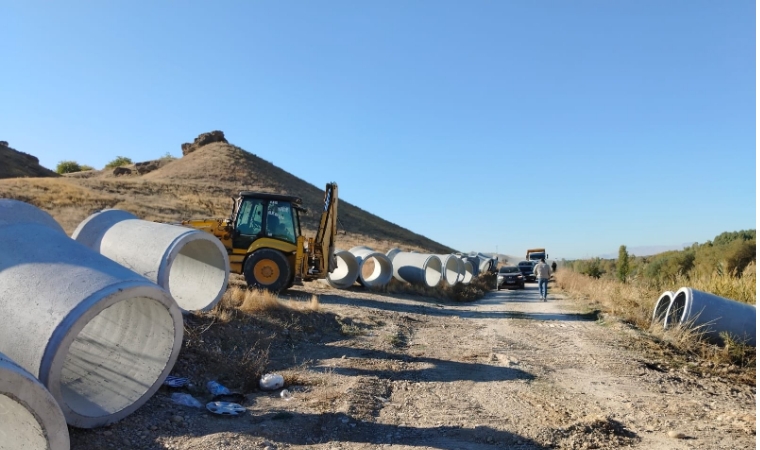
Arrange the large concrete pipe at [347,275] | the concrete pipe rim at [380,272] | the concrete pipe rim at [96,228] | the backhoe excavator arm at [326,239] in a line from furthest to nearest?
1. the concrete pipe rim at [380,272]
2. the large concrete pipe at [347,275]
3. the backhoe excavator arm at [326,239]
4. the concrete pipe rim at [96,228]

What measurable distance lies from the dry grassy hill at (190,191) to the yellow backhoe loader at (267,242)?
1539 centimetres

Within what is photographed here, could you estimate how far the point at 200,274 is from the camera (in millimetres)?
10492

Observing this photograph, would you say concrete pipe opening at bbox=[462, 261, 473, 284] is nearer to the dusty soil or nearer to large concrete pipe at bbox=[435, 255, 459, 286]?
large concrete pipe at bbox=[435, 255, 459, 286]

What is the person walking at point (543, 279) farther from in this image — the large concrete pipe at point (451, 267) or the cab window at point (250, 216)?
the cab window at point (250, 216)

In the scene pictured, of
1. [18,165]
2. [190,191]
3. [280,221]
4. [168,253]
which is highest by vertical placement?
[18,165]

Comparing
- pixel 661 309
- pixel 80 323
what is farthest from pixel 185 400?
pixel 661 309

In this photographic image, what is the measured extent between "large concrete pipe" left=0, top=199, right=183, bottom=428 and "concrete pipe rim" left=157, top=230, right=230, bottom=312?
277cm

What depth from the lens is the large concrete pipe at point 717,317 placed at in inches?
384

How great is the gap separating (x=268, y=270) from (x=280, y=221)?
1.30 meters

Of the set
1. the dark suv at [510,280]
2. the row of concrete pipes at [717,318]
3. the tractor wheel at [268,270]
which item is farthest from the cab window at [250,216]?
the dark suv at [510,280]

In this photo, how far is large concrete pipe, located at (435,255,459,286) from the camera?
24109mm

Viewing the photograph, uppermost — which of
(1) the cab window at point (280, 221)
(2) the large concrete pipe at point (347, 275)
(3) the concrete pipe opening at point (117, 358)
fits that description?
(1) the cab window at point (280, 221)

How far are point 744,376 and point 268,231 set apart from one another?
33.6 ft

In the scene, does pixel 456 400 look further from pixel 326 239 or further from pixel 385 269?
pixel 385 269
